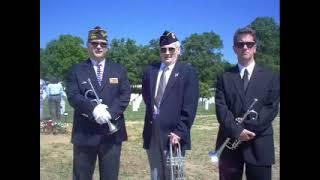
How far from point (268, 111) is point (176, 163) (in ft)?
2.54

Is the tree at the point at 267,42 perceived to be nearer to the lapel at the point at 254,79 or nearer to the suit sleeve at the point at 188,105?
the lapel at the point at 254,79

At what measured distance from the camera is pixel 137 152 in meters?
3.52

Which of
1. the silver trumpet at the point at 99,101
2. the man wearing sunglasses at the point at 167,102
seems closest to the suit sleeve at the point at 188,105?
the man wearing sunglasses at the point at 167,102

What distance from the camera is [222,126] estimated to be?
3.43 m

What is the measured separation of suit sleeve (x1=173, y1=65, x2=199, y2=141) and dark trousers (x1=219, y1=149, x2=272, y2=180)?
1.17 ft

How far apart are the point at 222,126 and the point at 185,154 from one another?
35 cm

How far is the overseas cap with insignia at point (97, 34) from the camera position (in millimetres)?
3465

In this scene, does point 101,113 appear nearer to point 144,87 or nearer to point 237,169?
point 144,87

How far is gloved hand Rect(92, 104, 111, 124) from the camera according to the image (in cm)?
342

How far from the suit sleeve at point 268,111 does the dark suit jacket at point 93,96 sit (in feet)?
3.06

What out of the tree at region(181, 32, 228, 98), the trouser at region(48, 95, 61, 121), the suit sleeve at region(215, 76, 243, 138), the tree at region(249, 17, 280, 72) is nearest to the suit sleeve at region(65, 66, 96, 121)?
the trouser at region(48, 95, 61, 121)
